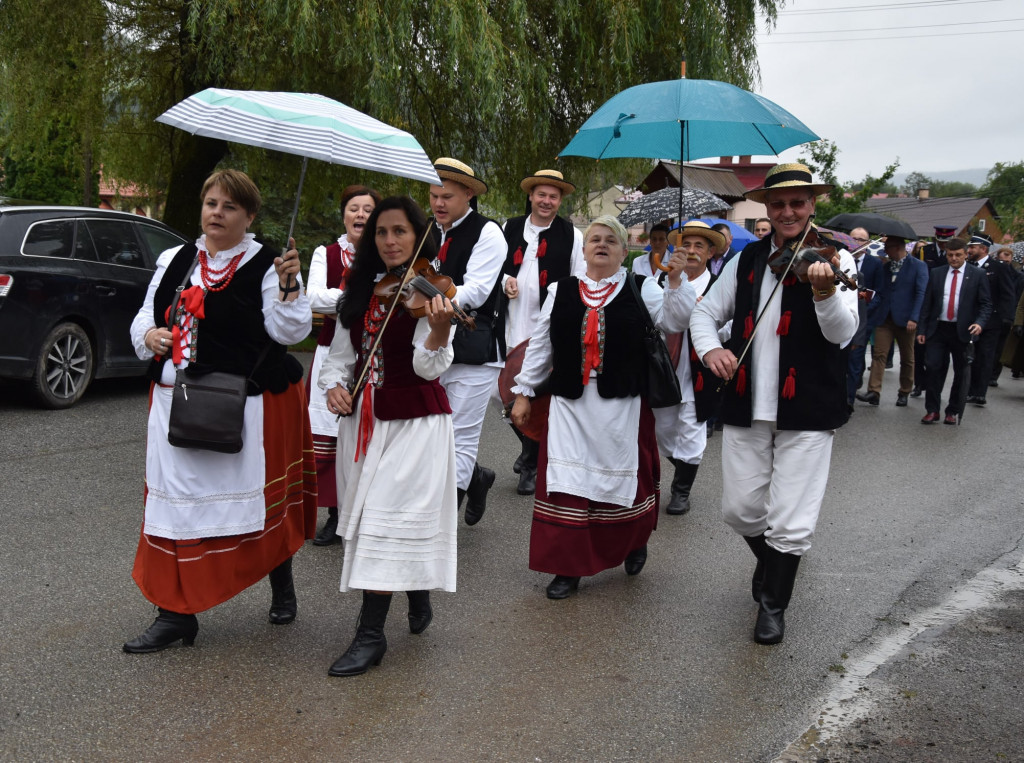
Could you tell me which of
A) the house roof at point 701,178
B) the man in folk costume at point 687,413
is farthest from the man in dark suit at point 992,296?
the house roof at point 701,178

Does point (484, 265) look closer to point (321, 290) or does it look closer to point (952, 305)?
point (321, 290)

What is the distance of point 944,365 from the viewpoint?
38.5 ft

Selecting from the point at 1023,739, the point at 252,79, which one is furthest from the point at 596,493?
the point at 252,79

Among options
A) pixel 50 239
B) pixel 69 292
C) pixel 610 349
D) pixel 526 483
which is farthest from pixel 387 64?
pixel 610 349

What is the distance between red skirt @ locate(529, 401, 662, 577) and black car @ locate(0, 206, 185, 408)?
528cm

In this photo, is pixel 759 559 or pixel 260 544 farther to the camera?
pixel 759 559

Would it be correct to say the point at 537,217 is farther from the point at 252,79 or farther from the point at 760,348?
the point at 252,79

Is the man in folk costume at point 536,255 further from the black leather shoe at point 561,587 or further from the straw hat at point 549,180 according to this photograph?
the black leather shoe at point 561,587

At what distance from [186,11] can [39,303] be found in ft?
17.0

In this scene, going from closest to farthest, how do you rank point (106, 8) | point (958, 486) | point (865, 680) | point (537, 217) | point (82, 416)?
point (865, 680)
point (537, 217)
point (958, 486)
point (82, 416)
point (106, 8)

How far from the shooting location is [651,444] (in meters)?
5.52

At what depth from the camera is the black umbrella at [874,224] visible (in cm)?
1170

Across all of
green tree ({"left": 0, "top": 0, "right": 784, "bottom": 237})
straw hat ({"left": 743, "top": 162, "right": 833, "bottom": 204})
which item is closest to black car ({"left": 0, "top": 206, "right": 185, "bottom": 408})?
green tree ({"left": 0, "top": 0, "right": 784, "bottom": 237})

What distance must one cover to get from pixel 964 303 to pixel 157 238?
28.3ft
